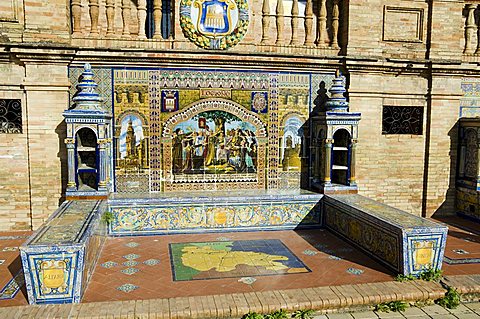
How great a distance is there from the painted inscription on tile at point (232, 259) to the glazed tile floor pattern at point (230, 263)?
17mm

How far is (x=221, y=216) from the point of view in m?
8.52

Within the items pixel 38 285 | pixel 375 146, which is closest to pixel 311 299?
pixel 38 285

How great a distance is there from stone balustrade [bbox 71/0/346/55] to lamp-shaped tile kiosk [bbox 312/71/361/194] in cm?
118

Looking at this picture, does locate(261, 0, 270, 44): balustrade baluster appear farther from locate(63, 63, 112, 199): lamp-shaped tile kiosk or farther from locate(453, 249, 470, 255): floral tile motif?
locate(453, 249, 470, 255): floral tile motif

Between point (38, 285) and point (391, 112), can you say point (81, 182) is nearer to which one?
point (38, 285)

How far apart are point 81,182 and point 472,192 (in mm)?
8614

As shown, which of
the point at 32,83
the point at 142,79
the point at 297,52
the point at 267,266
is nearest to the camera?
the point at 267,266

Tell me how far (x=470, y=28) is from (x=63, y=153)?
969 centimetres

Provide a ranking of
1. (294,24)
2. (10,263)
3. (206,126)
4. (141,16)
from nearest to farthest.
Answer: (10,263)
(141,16)
(206,126)
(294,24)

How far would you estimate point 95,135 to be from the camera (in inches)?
331

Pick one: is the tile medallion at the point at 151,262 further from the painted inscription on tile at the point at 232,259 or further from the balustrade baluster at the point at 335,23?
the balustrade baluster at the point at 335,23

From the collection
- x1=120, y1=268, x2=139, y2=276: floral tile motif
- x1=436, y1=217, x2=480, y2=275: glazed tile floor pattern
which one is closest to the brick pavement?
x1=436, y1=217, x2=480, y2=275: glazed tile floor pattern

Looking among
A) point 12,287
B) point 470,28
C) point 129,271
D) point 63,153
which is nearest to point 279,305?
point 129,271

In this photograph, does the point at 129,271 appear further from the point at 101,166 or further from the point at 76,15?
the point at 76,15
